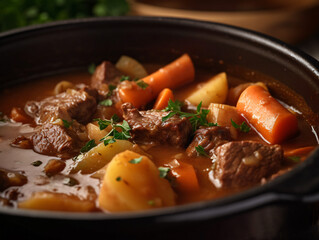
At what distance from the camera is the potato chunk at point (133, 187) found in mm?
2236

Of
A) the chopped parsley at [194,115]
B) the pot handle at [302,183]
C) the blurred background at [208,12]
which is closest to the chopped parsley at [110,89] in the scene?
the chopped parsley at [194,115]

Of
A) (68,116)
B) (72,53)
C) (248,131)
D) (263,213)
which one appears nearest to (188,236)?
(263,213)

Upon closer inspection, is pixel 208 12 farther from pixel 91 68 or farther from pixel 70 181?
pixel 70 181

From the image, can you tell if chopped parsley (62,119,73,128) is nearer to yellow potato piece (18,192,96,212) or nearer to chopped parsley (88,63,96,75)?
yellow potato piece (18,192,96,212)

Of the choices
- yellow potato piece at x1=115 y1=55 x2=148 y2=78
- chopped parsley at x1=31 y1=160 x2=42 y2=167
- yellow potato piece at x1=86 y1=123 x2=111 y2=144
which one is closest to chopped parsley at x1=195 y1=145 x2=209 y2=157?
yellow potato piece at x1=86 y1=123 x2=111 y2=144

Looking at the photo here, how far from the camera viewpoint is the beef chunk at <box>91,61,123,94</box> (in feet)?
12.2

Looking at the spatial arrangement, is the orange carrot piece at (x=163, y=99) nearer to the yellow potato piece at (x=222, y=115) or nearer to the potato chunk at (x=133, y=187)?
the yellow potato piece at (x=222, y=115)

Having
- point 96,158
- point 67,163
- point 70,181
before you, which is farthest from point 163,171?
point 67,163

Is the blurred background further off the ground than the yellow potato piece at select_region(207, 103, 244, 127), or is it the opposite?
the blurred background

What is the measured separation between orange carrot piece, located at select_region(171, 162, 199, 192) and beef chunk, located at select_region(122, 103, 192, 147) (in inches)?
11.0

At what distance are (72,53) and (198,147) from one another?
1.80 metres

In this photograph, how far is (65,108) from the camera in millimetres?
3277

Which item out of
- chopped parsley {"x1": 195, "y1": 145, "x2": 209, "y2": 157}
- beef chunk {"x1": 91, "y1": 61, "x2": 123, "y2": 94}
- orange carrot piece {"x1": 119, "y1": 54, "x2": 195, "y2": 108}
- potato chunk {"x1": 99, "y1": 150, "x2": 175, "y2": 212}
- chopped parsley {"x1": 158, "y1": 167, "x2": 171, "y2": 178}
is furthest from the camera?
beef chunk {"x1": 91, "y1": 61, "x2": 123, "y2": 94}

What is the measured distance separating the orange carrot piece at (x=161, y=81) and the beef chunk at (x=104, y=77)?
201 millimetres
